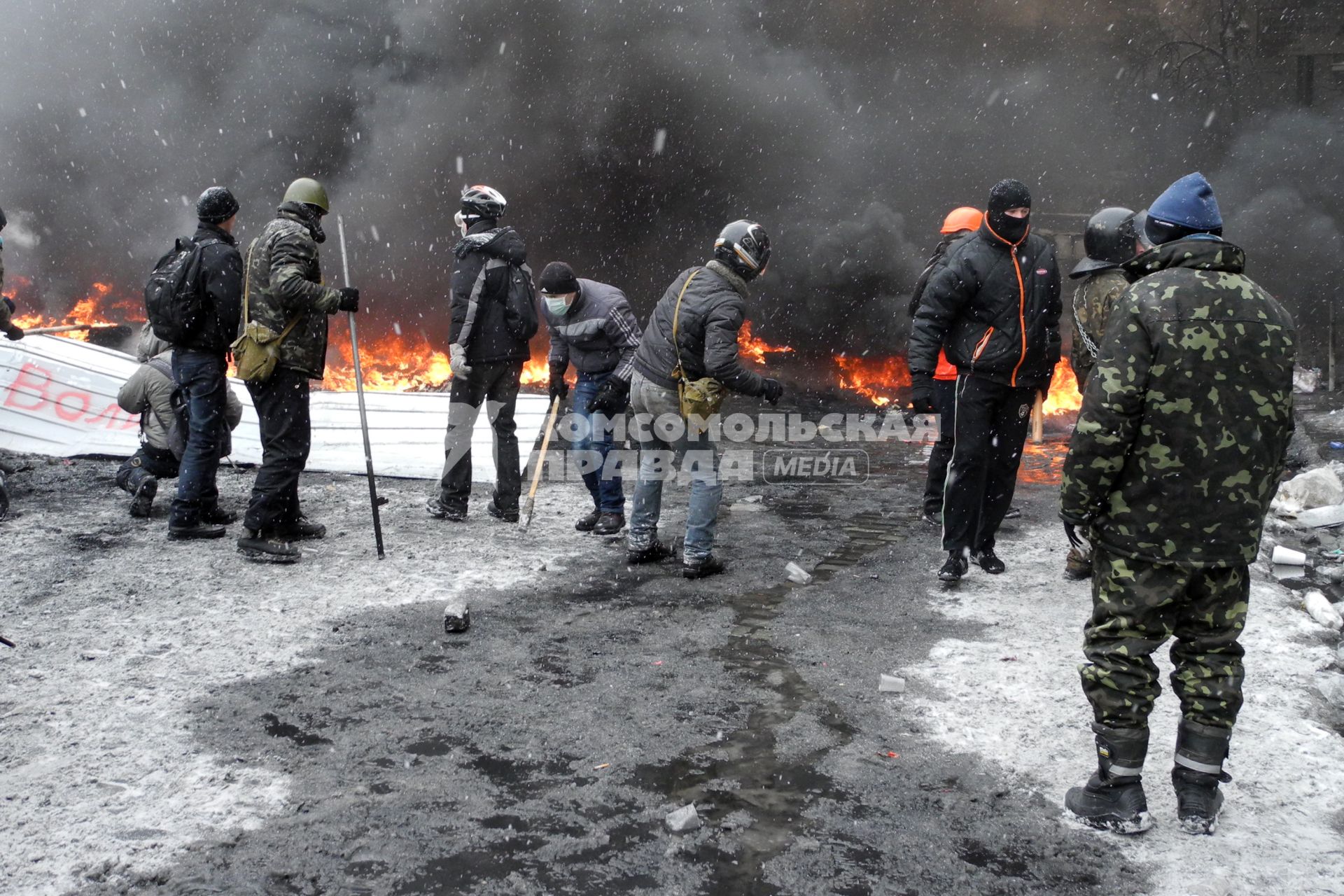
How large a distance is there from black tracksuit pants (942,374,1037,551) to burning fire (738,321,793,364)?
25.6ft

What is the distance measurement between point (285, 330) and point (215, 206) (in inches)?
33.2

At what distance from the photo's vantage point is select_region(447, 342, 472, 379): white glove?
19.5 feet

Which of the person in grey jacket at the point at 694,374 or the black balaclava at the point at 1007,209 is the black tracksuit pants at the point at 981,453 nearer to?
the black balaclava at the point at 1007,209

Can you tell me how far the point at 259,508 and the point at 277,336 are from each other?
3.08 ft

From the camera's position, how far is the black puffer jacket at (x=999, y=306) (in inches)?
183

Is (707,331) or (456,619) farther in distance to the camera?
(707,331)

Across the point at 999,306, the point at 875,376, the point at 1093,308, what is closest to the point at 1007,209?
the point at 999,306

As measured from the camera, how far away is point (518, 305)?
6027 mm

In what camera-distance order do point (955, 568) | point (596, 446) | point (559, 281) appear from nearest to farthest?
point (955, 568) → point (559, 281) → point (596, 446)

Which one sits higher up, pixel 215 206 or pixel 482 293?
pixel 215 206

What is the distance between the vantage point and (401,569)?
17.1 feet

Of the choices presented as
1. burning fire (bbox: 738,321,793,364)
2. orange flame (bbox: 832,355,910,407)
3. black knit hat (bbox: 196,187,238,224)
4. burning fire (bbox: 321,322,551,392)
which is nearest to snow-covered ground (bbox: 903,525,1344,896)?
black knit hat (bbox: 196,187,238,224)

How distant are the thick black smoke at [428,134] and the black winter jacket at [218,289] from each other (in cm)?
753

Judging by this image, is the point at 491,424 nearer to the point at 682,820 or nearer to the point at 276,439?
the point at 276,439
